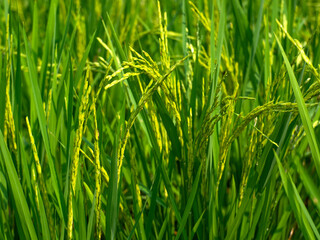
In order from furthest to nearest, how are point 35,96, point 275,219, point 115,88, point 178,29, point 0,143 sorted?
1. point 178,29
2. point 115,88
3. point 275,219
4. point 35,96
5. point 0,143

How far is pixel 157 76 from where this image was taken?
36.5 inches

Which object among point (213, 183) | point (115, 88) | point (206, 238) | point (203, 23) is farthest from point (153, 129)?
point (115, 88)

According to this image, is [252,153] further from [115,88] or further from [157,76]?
[115,88]

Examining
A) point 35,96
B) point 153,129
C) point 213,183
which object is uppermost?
point 35,96

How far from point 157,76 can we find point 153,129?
0.57 feet

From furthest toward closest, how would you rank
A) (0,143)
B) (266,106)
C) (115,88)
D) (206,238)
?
(115,88) → (206,238) → (0,143) → (266,106)

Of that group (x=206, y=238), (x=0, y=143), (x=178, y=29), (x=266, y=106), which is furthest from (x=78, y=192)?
(x=178, y=29)

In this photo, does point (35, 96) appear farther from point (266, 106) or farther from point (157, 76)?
point (266, 106)

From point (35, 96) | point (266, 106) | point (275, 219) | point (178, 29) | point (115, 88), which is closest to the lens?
point (266, 106)

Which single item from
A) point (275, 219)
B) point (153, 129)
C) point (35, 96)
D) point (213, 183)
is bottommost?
point (275, 219)

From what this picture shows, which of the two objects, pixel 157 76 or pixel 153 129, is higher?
pixel 157 76

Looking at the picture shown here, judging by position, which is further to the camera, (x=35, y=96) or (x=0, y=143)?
(x=35, y=96)

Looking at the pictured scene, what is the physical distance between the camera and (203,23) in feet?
4.30

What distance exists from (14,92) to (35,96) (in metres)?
0.22
